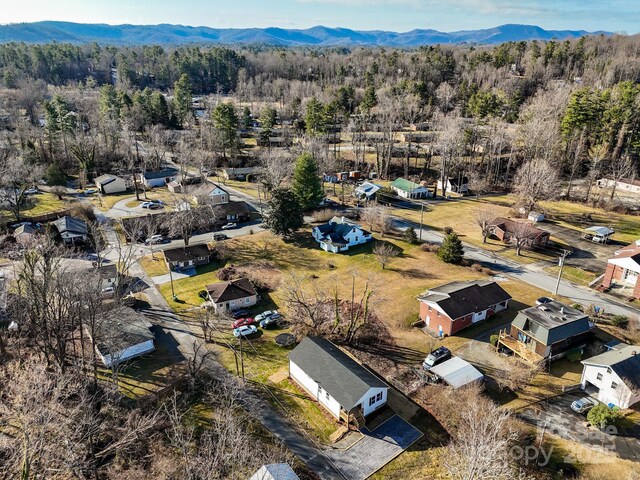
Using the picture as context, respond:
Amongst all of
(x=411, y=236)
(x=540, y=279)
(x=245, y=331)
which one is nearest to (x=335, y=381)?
(x=245, y=331)

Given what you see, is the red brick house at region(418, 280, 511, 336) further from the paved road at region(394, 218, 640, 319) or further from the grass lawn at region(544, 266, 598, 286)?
the grass lawn at region(544, 266, 598, 286)

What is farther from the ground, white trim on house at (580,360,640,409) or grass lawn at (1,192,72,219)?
white trim on house at (580,360,640,409)

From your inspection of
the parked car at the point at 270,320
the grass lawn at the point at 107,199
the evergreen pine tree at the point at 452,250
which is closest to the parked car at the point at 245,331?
the parked car at the point at 270,320

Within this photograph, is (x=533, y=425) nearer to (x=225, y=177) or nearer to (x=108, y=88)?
(x=225, y=177)

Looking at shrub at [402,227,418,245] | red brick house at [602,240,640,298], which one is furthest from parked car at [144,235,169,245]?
red brick house at [602,240,640,298]

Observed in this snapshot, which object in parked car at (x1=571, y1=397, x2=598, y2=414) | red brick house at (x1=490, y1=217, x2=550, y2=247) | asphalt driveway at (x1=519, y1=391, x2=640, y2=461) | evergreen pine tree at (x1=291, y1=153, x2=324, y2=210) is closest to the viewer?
asphalt driveway at (x1=519, y1=391, x2=640, y2=461)

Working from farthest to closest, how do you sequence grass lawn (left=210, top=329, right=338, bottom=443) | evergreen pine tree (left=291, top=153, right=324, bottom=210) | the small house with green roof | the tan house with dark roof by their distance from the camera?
the small house with green roof, evergreen pine tree (left=291, top=153, right=324, bottom=210), the tan house with dark roof, grass lawn (left=210, top=329, right=338, bottom=443)

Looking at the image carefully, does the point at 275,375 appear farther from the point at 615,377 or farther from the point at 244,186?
the point at 244,186

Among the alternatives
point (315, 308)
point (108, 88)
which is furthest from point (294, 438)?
point (108, 88)
